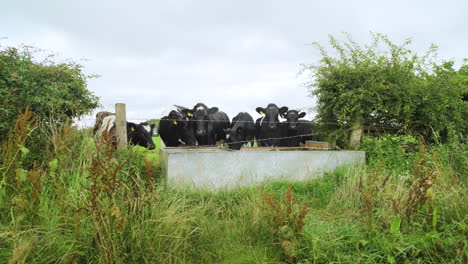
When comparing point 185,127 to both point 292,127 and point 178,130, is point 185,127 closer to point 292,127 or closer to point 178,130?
point 178,130

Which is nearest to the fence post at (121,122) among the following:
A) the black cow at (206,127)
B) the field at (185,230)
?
the field at (185,230)

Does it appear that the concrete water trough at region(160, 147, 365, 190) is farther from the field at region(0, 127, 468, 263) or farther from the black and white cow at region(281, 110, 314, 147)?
the black and white cow at region(281, 110, 314, 147)

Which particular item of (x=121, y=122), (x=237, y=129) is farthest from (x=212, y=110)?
(x=121, y=122)

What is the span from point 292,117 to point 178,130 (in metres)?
3.40

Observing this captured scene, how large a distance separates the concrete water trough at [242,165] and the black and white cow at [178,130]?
3.25 m

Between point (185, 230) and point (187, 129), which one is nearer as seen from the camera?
point (185, 230)

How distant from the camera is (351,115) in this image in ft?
22.2

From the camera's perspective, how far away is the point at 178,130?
912 centimetres

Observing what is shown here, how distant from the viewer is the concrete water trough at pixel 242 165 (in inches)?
200

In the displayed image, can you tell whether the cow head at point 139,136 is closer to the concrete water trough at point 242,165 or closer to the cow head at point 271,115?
the concrete water trough at point 242,165

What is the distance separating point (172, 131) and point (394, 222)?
729 cm

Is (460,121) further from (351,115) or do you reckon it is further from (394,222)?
(394,222)

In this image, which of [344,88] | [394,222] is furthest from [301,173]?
[394,222]

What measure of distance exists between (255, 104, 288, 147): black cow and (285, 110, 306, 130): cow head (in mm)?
175
